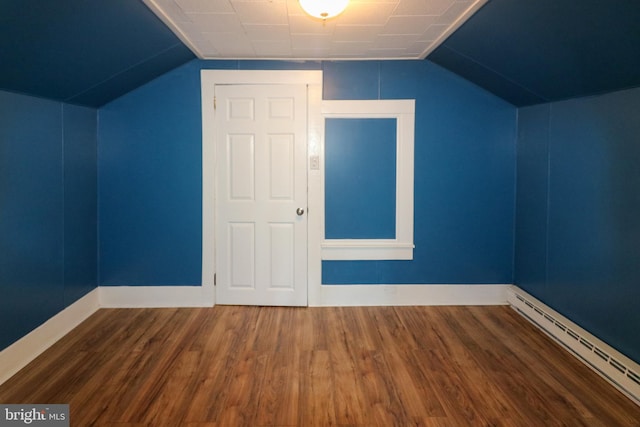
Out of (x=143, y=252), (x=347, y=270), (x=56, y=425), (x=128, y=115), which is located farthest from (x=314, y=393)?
(x=128, y=115)

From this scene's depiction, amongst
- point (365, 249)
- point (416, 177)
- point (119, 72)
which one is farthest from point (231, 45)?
point (365, 249)

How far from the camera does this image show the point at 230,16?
304cm

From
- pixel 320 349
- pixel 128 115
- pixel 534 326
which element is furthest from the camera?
pixel 128 115

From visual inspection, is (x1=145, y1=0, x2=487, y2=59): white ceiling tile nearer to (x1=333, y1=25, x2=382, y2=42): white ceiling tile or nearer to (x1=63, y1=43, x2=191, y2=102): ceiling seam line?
(x1=333, y1=25, x2=382, y2=42): white ceiling tile

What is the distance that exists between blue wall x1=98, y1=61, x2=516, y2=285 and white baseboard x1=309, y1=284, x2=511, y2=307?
0.24ft

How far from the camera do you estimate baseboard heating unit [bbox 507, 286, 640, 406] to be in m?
2.62

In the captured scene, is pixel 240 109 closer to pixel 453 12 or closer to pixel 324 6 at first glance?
pixel 324 6

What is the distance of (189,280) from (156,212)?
690mm

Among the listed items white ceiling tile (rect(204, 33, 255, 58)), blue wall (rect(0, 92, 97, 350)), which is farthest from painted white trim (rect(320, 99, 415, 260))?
blue wall (rect(0, 92, 97, 350))

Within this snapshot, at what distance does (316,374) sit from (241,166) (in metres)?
2.04

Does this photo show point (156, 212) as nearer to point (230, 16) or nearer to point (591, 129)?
point (230, 16)

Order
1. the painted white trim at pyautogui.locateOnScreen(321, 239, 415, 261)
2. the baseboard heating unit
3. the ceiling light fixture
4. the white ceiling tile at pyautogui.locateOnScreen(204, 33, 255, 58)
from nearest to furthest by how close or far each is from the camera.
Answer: the ceiling light fixture → the baseboard heating unit → the white ceiling tile at pyautogui.locateOnScreen(204, 33, 255, 58) → the painted white trim at pyautogui.locateOnScreen(321, 239, 415, 261)

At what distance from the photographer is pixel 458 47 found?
354cm
